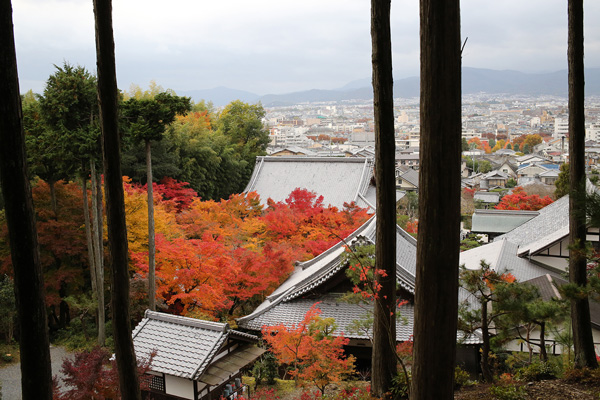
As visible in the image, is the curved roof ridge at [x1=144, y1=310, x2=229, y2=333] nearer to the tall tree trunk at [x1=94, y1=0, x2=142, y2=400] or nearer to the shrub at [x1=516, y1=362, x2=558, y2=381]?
the tall tree trunk at [x1=94, y1=0, x2=142, y2=400]

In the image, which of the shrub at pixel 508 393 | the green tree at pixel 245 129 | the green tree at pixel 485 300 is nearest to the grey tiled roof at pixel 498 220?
the green tree at pixel 245 129

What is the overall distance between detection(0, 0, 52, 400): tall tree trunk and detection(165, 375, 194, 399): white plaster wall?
4172 mm

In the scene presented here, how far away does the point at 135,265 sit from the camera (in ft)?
44.6

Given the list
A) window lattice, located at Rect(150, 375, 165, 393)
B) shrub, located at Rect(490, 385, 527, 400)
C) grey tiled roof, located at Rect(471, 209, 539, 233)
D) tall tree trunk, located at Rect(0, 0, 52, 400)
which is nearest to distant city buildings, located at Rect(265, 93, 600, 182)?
grey tiled roof, located at Rect(471, 209, 539, 233)

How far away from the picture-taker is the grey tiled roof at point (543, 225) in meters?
18.4

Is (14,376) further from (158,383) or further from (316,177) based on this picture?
(316,177)

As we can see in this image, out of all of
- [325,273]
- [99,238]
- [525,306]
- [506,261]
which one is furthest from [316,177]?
[525,306]

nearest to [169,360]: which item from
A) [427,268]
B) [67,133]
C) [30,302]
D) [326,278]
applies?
[326,278]

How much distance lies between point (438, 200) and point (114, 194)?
2.87 meters

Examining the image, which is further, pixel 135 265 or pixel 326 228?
pixel 326 228

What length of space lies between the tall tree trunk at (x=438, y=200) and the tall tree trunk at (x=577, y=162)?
370cm

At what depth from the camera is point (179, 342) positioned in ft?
26.4

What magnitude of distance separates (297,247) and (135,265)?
547cm

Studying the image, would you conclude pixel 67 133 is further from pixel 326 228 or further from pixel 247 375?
pixel 326 228
